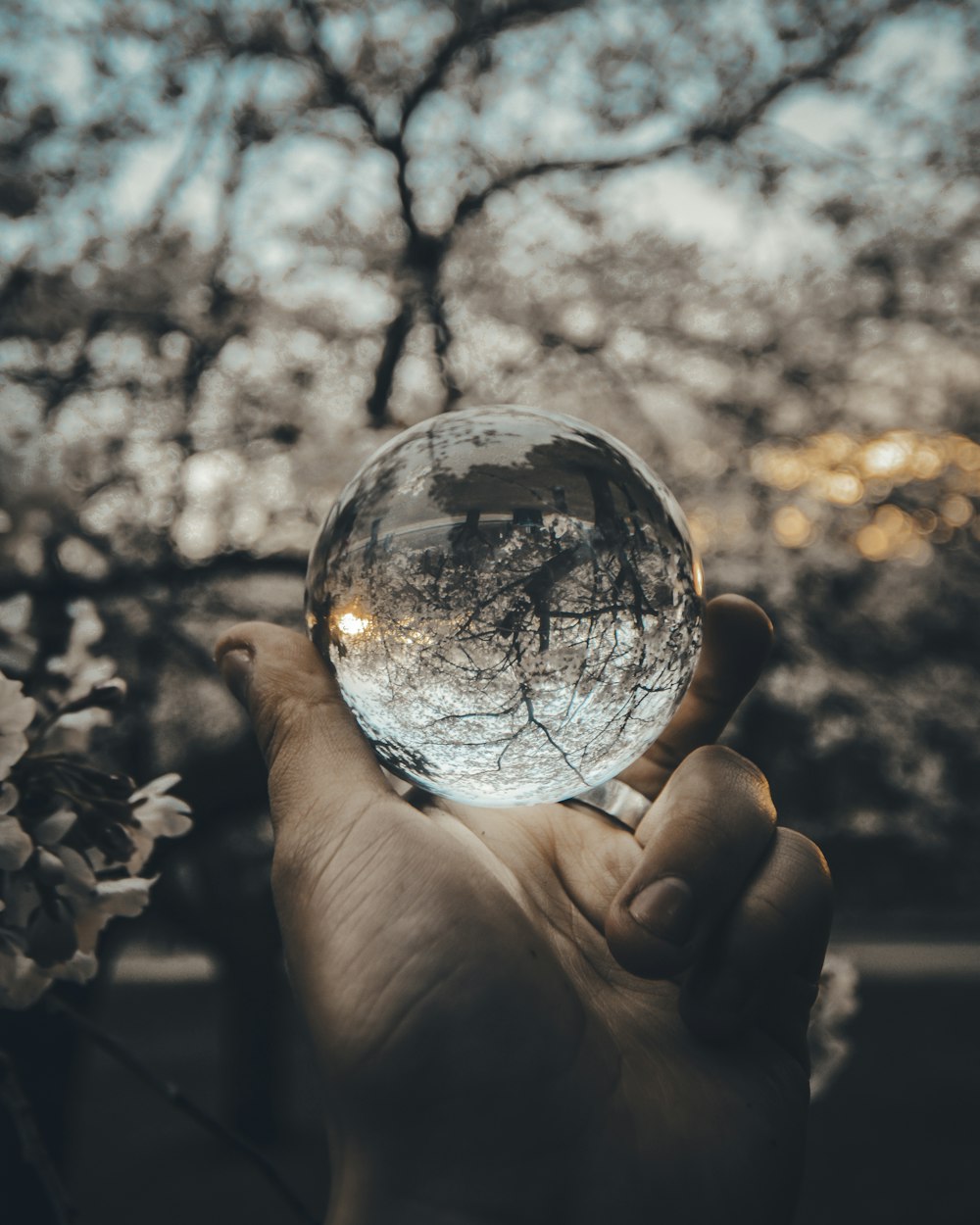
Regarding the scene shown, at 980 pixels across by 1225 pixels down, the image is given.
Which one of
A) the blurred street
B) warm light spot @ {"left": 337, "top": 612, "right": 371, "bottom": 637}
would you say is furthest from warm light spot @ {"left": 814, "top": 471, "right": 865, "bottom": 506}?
the blurred street

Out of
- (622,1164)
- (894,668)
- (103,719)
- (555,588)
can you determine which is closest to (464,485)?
(555,588)

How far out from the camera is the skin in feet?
3.98

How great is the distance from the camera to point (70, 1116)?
3930 millimetres

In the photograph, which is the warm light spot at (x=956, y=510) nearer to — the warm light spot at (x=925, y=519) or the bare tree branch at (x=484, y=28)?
the warm light spot at (x=925, y=519)

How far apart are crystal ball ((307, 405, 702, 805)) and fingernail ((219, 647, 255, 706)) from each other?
0.26 m

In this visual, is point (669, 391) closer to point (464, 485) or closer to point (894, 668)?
point (894, 668)

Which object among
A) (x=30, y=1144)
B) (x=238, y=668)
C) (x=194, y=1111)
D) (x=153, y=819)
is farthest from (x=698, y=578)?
(x=30, y=1144)

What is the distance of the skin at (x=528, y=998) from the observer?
121cm

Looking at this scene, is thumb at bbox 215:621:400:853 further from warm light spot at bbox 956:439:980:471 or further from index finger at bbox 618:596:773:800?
warm light spot at bbox 956:439:980:471

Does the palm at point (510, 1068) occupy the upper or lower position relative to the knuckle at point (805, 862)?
lower

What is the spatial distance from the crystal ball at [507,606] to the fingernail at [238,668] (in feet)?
0.86

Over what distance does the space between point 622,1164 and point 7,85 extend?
5.82 meters

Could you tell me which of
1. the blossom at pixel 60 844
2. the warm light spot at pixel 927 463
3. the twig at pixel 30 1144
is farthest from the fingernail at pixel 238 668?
the warm light spot at pixel 927 463

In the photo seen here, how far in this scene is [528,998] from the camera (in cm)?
129
